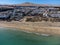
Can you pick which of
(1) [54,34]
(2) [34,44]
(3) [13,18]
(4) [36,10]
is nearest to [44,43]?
(2) [34,44]

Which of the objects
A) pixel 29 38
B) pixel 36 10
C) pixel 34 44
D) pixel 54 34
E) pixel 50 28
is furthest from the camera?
pixel 36 10

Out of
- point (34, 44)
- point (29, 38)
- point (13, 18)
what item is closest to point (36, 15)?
point (13, 18)

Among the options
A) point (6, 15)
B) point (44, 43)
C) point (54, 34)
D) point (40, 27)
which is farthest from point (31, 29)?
point (6, 15)

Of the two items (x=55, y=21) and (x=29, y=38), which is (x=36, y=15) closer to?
(x=55, y=21)

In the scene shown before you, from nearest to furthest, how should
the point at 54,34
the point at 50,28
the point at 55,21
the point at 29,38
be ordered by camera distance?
the point at 29,38, the point at 54,34, the point at 50,28, the point at 55,21

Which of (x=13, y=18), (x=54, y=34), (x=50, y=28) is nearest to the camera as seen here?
(x=54, y=34)

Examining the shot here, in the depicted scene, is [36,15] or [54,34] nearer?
[54,34]

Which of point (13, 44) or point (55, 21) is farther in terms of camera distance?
point (55, 21)

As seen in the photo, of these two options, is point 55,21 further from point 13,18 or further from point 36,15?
point 13,18

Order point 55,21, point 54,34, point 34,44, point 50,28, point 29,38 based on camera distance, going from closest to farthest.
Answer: point 34,44 < point 29,38 < point 54,34 < point 50,28 < point 55,21
